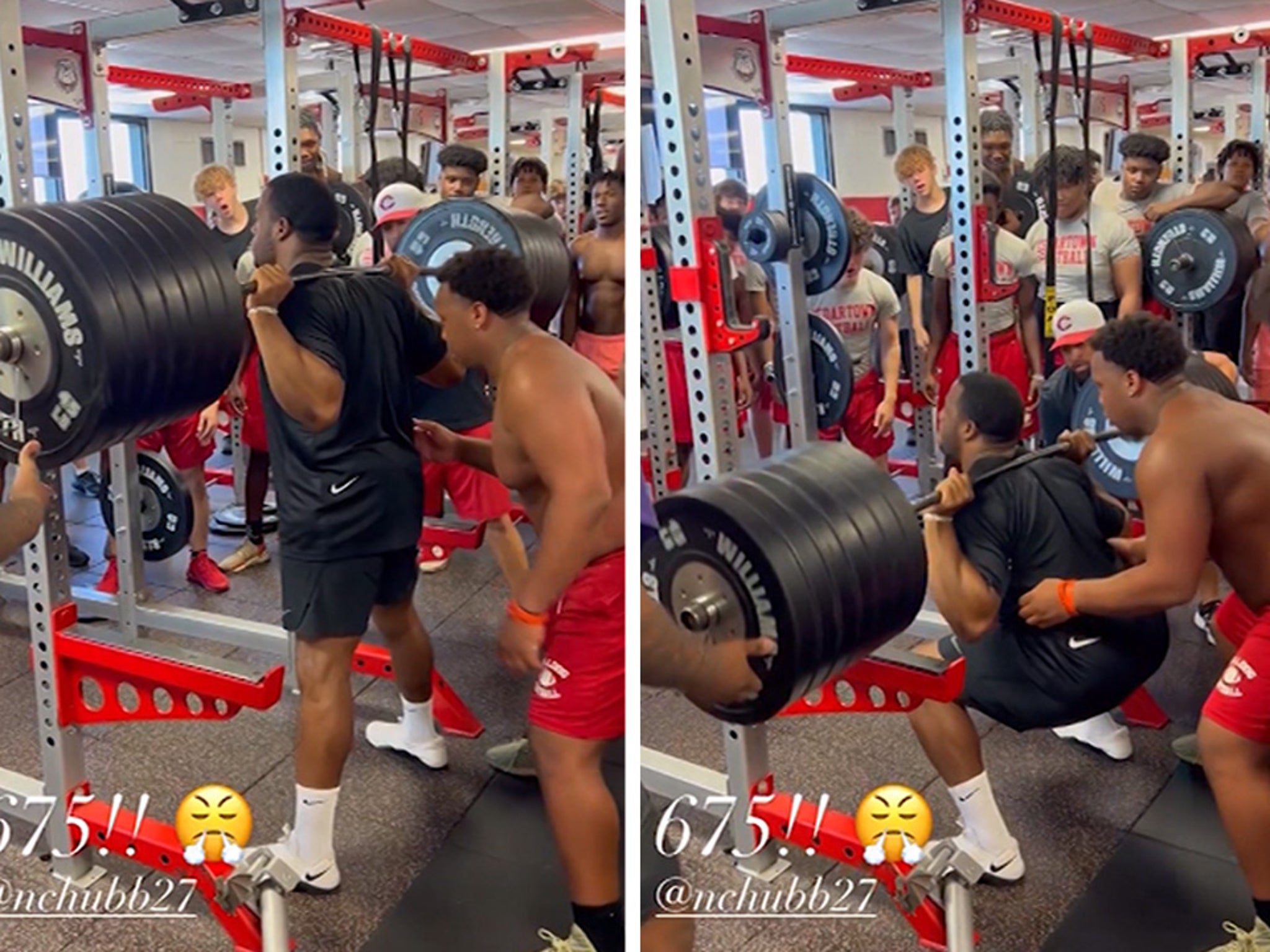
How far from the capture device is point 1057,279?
2.32m

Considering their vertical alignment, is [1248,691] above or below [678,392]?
below

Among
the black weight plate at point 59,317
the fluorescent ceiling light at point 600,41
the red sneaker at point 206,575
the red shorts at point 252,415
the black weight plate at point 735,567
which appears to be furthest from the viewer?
the red sneaker at point 206,575

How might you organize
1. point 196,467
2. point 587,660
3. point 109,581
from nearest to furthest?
point 587,660, point 196,467, point 109,581

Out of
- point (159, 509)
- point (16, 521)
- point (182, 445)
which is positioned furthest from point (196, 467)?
point (16, 521)

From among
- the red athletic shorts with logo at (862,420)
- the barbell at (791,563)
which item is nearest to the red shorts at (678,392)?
the red athletic shorts with logo at (862,420)

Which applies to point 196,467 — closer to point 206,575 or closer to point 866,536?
point 206,575

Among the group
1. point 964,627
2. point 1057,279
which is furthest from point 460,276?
point 1057,279

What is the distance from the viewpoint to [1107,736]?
2238mm

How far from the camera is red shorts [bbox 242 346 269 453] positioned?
2.21 metres

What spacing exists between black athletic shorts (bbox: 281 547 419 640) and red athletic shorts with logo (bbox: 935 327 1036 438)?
44.0 inches

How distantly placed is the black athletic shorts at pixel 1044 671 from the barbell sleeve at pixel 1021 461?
0.28 m

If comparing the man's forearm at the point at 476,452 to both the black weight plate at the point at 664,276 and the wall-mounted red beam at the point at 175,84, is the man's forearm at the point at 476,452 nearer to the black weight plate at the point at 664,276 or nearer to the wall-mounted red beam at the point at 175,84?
the black weight plate at the point at 664,276

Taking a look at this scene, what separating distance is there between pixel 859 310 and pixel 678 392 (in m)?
0.72

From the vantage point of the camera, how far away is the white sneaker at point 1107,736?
7.28ft
